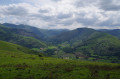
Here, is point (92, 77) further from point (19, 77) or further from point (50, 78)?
point (19, 77)

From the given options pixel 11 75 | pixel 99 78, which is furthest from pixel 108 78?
pixel 11 75

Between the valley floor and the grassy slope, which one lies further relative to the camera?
the grassy slope

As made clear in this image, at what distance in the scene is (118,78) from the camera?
2458 cm

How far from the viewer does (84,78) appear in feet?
82.4

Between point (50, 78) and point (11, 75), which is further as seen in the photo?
point (11, 75)

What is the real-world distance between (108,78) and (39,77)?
51.7 feet

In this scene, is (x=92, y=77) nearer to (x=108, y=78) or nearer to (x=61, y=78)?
(x=108, y=78)

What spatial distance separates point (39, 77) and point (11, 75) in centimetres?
692

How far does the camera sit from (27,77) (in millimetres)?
25453

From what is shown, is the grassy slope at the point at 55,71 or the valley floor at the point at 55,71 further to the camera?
the grassy slope at the point at 55,71

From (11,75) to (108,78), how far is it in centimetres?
2264

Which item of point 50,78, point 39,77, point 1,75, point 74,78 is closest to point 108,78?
point 74,78

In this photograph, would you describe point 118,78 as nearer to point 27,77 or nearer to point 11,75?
point 27,77

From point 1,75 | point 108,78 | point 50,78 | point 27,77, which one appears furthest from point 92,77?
point 1,75
